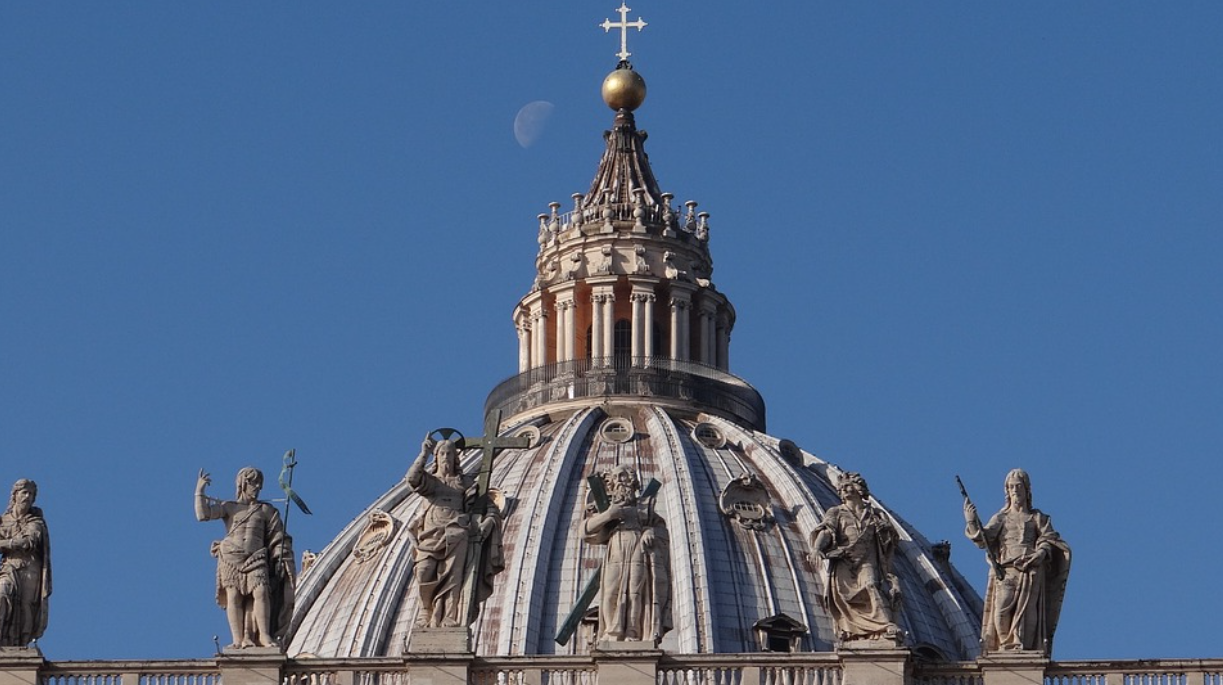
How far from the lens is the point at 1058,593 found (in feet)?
247

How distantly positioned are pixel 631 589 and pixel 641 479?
258ft

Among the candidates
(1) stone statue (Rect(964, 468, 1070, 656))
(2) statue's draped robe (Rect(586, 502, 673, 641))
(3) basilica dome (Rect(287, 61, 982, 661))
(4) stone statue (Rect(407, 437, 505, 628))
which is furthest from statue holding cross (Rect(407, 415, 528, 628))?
(3) basilica dome (Rect(287, 61, 982, 661))

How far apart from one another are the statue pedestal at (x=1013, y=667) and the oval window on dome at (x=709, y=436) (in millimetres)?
89751

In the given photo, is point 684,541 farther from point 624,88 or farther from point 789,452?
point 624,88

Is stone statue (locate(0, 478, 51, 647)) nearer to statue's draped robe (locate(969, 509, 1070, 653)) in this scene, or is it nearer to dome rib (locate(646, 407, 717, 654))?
statue's draped robe (locate(969, 509, 1070, 653))

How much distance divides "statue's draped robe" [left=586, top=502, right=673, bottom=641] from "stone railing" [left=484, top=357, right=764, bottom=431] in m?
88.8

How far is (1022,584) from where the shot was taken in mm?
74688

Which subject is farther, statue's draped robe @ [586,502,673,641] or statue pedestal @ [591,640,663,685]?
statue's draped robe @ [586,502,673,641]

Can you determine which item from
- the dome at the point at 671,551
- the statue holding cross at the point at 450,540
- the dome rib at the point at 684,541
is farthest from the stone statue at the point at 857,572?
the dome at the point at 671,551

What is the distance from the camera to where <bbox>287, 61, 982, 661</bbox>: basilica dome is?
15488cm

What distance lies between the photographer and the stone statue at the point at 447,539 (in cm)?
7500

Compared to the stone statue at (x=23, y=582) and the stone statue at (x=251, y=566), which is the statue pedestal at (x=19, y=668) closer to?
the stone statue at (x=23, y=582)

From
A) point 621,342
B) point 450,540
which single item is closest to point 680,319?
point 621,342

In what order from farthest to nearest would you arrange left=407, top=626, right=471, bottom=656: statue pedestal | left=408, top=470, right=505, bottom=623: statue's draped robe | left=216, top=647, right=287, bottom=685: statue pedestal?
left=408, top=470, right=505, bottom=623: statue's draped robe, left=216, top=647, right=287, bottom=685: statue pedestal, left=407, top=626, right=471, bottom=656: statue pedestal
